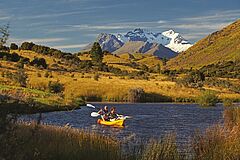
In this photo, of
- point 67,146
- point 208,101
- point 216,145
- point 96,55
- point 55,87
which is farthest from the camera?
point 96,55

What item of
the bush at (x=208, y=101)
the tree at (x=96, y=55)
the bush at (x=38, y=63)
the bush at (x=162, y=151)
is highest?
the tree at (x=96, y=55)

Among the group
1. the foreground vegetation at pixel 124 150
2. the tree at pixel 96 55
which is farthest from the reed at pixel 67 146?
the tree at pixel 96 55

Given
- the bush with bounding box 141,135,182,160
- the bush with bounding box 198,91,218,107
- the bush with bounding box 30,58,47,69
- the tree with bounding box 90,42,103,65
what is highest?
the tree with bounding box 90,42,103,65

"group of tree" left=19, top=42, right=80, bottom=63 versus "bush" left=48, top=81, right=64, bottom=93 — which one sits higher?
"group of tree" left=19, top=42, right=80, bottom=63

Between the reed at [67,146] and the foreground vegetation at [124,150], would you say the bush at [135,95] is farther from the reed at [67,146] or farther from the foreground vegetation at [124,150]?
the foreground vegetation at [124,150]

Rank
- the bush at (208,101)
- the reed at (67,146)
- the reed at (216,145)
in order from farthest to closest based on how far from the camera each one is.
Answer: the bush at (208,101) < the reed at (216,145) < the reed at (67,146)

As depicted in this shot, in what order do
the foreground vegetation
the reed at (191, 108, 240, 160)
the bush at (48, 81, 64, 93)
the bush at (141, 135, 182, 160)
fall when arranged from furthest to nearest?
the bush at (48, 81, 64, 93), the reed at (191, 108, 240, 160), the foreground vegetation, the bush at (141, 135, 182, 160)

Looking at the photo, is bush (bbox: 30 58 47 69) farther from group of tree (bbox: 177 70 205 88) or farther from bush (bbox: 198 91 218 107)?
bush (bbox: 198 91 218 107)

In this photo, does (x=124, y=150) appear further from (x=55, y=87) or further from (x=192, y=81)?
(x=192, y=81)

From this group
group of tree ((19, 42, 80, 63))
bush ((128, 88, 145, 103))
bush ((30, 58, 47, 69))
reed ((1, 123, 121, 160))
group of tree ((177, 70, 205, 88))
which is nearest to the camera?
reed ((1, 123, 121, 160))

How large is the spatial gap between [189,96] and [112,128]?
46458 mm

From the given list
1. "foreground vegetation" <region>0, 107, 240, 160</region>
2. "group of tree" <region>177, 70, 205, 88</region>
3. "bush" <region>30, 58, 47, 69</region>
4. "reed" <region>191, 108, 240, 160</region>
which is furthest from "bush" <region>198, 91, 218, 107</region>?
"reed" <region>191, 108, 240, 160</region>

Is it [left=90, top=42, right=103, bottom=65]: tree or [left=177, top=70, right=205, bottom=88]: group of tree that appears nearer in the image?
[left=177, top=70, right=205, bottom=88]: group of tree

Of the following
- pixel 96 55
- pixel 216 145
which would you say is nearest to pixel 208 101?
pixel 216 145
